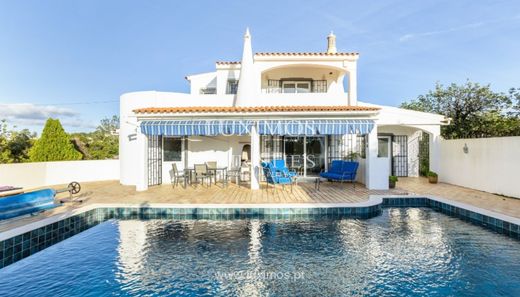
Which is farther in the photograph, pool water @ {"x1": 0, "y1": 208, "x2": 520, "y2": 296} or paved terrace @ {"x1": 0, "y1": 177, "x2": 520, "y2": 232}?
paved terrace @ {"x1": 0, "y1": 177, "x2": 520, "y2": 232}

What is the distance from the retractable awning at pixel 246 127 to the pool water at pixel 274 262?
6997 millimetres

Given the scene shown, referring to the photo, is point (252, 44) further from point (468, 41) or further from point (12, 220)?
point (468, 41)

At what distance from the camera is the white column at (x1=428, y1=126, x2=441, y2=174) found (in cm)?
2081

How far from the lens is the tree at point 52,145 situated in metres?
22.7

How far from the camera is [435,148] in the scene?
2086 cm

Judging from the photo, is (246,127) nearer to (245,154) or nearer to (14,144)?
(245,154)

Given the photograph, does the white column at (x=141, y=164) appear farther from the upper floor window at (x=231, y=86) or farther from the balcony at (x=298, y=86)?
the balcony at (x=298, y=86)

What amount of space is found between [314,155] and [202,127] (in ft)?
30.9

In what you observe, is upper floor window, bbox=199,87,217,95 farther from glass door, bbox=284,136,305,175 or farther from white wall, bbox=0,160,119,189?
glass door, bbox=284,136,305,175

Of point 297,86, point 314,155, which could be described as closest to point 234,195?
point 314,155

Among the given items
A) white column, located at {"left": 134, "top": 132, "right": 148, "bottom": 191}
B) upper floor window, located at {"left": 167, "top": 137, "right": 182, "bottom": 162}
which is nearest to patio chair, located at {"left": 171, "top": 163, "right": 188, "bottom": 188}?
upper floor window, located at {"left": 167, "top": 137, "right": 182, "bottom": 162}

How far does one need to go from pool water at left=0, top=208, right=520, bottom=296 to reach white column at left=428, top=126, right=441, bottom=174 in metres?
11.6

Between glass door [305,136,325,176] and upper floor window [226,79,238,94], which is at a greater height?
upper floor window [226,79,238,94]

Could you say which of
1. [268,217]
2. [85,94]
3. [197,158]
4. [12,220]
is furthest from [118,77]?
[268,217]
